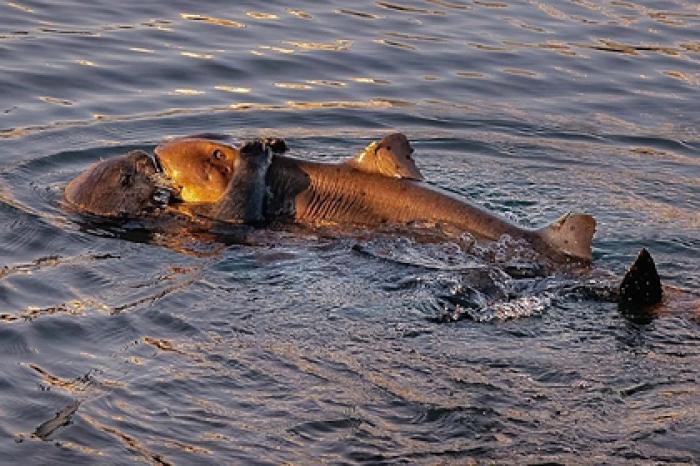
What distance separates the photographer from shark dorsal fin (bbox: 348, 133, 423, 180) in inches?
365

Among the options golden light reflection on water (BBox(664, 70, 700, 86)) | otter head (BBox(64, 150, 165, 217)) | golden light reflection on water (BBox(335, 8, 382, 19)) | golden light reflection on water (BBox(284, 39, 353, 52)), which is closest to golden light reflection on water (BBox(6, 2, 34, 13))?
golden light reflection on water (BBox(284, 39, 353, 52))

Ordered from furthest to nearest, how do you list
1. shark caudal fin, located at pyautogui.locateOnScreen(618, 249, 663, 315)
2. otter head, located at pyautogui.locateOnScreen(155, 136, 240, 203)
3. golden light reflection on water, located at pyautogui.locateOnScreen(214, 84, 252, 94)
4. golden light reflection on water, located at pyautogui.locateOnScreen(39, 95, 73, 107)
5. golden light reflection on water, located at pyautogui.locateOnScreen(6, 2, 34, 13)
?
golden light reflection on water, located at pyautogui.locateOnScreen(6, 2, 34, 13)
golden light reflection on water, located at pyautogui.locateOnScreen(214, 84, 252, 94)
golden light reflection on water, located at pyautogui.locateOnScreen(39, 95, 73, 107)
otter head, located at pyautogui.locateOnScreen(155, 136, 240, 203)
shark caudal fin, located at pyautogui.locateOnScreen(618, 249, 663, 315)

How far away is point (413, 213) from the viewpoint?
9.19m

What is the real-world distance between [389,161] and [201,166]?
1213 mm

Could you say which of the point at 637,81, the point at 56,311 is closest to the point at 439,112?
the point at 637,81

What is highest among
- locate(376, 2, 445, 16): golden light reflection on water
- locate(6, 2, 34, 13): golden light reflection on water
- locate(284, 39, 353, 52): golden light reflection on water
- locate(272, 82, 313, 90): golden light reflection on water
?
locate(376, 2, 445, 16): golden light reflection on water

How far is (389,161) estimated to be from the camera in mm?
9320

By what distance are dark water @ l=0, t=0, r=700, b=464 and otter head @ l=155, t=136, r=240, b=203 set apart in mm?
409

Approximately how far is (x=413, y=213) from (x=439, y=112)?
3.52 metres

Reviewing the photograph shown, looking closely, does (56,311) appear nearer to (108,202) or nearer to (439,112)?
(108,202)

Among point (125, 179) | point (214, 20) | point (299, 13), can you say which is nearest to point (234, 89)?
point (214, 20)

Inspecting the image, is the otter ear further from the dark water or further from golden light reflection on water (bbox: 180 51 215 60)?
golden light reflection on water (bbox: 180 51 215 60)

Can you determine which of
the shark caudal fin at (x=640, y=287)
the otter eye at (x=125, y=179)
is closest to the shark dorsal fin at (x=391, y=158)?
the otter eye at (x=125, y=179)

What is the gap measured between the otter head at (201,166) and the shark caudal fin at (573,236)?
2095 millimetres
